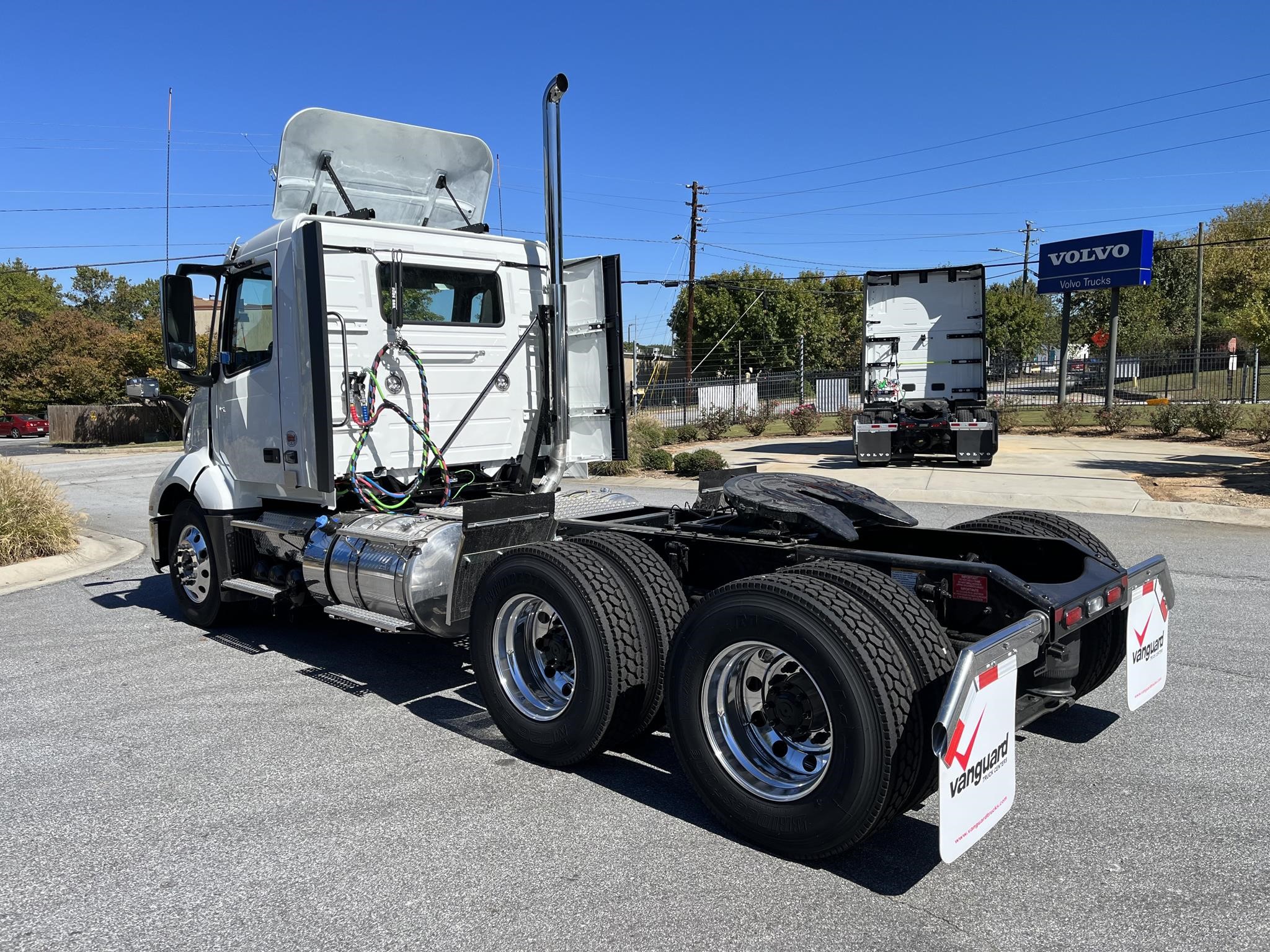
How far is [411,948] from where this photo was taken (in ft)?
9.70

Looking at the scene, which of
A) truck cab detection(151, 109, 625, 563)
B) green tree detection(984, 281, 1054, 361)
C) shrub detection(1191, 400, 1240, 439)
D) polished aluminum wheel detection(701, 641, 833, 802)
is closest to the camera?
polished aluminum wheel detection(701, 641, 833, 802)

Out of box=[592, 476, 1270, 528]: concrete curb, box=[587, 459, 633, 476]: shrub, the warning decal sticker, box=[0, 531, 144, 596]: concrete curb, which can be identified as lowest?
box=[0, 531, 144, 596]: concrete curb

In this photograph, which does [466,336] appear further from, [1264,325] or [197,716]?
[1264,325]

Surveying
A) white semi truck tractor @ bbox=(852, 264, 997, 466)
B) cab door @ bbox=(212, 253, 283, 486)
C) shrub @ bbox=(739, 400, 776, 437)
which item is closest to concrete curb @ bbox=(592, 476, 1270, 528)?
white semi truck tractor @ bbox=(852, 264, 997, 466)

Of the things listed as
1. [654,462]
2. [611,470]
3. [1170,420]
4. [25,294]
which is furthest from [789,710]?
[25,294]

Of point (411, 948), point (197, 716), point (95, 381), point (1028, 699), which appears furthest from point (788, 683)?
point (95, 381)

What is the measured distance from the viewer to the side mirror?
636cm

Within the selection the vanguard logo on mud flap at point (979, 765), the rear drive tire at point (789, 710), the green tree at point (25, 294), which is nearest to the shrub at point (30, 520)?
the rear drive tire at point (789, 710)

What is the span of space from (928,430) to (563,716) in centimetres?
1529

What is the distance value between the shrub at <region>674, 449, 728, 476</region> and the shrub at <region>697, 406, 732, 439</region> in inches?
320

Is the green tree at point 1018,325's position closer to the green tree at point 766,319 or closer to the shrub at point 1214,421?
the green tree at point 766,319

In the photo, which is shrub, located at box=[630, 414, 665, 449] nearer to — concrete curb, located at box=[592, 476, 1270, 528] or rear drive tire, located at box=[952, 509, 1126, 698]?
concrete curb, located at box=[592, 476, 1270, 528]

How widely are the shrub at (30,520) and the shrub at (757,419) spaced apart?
20.2 metres

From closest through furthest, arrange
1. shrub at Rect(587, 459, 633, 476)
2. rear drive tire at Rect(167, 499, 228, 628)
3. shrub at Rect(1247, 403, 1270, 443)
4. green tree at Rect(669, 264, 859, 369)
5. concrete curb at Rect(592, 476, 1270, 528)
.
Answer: rear drive tire at Rect(167, 499, 228, 628)
concrete curb at Rect(592, 476, 1270, 528)
shrub at Rect(587, 459, 633, 476)
shrub at Rect(1247, 403, 1270, 443)
green tree at Rect(669, 264, 859, 369)
